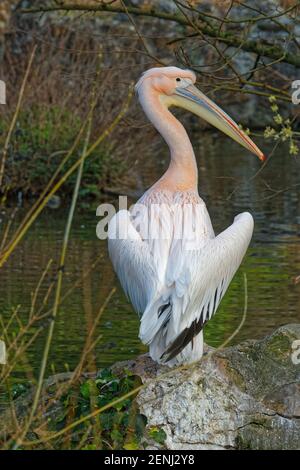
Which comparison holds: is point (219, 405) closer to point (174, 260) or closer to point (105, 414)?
point (105, 414)

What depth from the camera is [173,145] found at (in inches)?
267

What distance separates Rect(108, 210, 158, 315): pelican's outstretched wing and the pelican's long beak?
1.10 m

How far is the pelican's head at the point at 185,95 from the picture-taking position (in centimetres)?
695

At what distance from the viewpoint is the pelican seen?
572 centimetres

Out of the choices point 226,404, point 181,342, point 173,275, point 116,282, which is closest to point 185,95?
point 173,275

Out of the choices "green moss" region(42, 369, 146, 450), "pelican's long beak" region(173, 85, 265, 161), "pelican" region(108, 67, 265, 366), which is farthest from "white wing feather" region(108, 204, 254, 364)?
"pelican's long beak" region(173, 85, 265, 161)

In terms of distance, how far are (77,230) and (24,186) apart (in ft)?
5.26

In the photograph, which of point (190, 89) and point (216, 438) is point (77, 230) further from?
point (216, 438)

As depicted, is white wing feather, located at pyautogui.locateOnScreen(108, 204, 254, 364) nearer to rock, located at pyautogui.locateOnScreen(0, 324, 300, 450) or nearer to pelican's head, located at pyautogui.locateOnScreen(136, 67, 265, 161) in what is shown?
rock, located at pyautogui.locateOnScreen(0, 324, 300, 450)

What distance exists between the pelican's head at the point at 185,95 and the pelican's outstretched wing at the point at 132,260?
1085 millimetres

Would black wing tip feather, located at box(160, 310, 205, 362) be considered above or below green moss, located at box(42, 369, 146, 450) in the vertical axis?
above

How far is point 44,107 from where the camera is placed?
45.0 ft

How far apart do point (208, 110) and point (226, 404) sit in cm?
188
